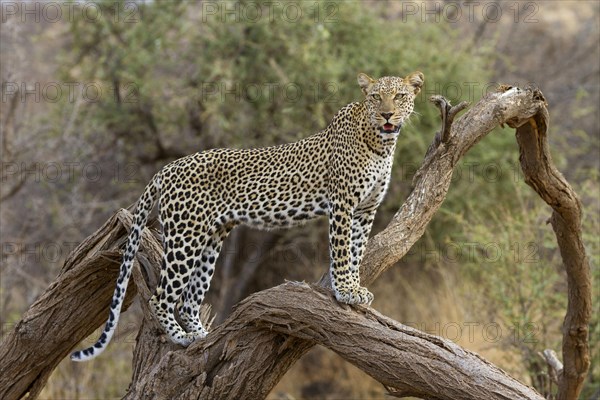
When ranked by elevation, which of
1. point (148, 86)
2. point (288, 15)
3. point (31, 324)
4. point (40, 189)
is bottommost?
point (40, 189)

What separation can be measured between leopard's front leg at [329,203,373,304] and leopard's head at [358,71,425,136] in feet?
1.93

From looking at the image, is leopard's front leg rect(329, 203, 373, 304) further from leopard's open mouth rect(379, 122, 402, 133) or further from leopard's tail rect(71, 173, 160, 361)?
leopard's tail rect(71, 173, 160, 361)

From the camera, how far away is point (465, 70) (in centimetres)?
1324

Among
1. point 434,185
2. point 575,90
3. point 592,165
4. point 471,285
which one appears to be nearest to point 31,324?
point 434,185

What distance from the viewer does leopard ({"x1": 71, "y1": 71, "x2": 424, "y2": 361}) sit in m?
6.07

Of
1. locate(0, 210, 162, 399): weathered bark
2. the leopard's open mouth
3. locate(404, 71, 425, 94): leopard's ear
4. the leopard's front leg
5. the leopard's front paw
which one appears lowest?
locate(0, 210, 162, 399): weathered bark

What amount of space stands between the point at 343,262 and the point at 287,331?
1.82 feet

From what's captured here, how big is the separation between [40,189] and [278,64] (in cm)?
408

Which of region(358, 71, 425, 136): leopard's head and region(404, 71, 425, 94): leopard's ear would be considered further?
region(404, 71, 425, 94): leopard's ear

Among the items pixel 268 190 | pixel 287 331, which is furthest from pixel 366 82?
pixel 287 331

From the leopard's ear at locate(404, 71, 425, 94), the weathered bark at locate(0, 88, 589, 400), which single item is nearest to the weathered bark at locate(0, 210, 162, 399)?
the weathered bark at locate(0, 88, 589, 400)

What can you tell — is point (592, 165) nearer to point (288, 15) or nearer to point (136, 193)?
point (288, 15)

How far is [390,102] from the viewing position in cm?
595

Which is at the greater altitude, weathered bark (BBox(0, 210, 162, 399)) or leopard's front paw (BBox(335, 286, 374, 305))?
leopard's front paw (BBox(335, 286, 374, 305))
